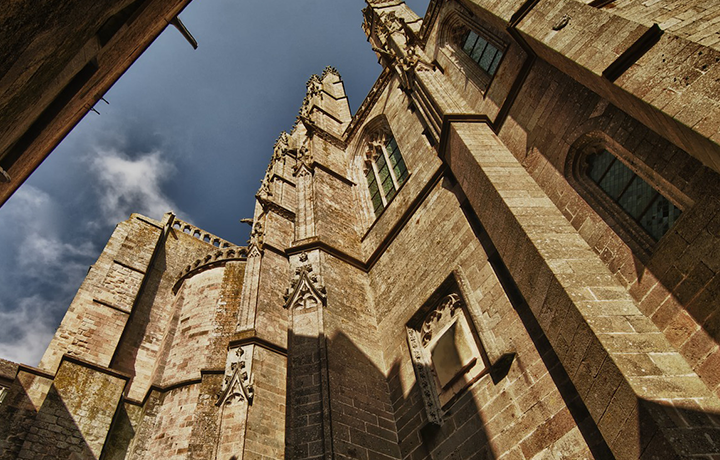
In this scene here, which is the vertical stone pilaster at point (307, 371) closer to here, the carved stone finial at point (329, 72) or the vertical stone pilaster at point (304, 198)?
the vertical stone pilaster at point (304, 198)

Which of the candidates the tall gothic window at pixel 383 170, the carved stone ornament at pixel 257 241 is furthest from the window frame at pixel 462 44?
the carved stone ornament at pixel 257 241

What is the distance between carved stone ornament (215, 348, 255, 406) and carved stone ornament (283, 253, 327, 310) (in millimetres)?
1334

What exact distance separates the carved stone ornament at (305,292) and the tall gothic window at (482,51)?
199 inches

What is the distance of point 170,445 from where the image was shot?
32.2ft

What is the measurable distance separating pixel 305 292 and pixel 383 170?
18.6 ft

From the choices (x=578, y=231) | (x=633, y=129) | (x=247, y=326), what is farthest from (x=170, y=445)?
(x=633, y=129)

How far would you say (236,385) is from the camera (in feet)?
23.5

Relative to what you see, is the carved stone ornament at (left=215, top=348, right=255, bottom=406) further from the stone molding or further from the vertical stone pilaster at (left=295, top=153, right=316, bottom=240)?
the stone molding

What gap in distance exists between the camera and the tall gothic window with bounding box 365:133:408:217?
10906mm

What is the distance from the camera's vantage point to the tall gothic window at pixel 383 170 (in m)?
10.9

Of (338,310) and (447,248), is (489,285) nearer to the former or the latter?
(447,248)

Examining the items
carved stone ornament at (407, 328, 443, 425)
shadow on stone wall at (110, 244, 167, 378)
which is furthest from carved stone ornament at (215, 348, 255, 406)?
shadow on stone wall at (110, 244, 167, 378)

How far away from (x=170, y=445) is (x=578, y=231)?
949 centimetres

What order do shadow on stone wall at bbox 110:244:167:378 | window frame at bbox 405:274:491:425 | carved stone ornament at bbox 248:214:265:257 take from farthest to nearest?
shadow on stone wall at bbox 110:244:167:378
carved stone ornament at bbox 248:214:265:257
window frame at bbox 405:274:491:425
